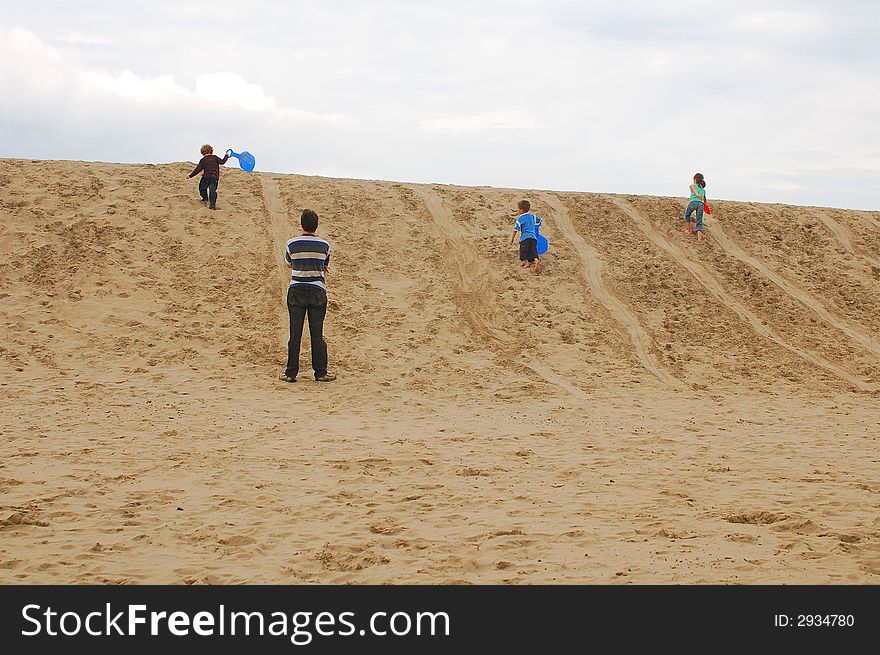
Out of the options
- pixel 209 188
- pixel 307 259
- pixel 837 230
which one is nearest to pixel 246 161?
pixel 209 188

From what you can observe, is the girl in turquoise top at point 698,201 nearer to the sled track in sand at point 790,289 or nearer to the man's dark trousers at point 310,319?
the sled track in sand at point 790,289

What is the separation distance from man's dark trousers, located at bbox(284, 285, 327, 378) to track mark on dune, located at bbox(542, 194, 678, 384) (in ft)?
16.1

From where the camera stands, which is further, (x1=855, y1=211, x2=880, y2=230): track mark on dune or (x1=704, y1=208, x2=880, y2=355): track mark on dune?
(x1=855, y1=211, x2=880, y2=230): track mark on dune

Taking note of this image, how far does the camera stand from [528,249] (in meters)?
15.0

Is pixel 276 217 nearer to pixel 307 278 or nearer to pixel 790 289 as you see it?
pixel 307 278

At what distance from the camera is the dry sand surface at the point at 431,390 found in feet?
16.4

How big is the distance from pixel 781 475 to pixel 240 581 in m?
4.64

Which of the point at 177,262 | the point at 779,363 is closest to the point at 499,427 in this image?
the point at 779,363

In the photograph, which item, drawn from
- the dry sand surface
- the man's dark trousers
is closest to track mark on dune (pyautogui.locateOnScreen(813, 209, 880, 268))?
the dry sand surface

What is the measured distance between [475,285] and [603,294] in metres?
2.27

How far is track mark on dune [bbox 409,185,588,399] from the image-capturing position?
39.1 feet

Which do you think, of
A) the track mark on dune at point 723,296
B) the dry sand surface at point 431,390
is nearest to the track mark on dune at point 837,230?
the dry sand surface at point 431,390

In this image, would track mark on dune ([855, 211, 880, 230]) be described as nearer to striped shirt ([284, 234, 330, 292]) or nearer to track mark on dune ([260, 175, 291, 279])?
track mark on dune ([260, 175, 291, 279])

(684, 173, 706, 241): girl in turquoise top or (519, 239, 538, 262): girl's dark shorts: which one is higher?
(684, 173, 706, 241): girl in turquoise top
